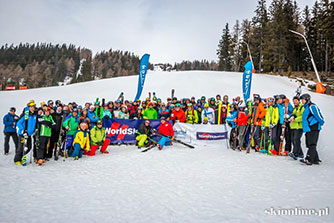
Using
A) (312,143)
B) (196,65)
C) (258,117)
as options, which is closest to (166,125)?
(258,117)

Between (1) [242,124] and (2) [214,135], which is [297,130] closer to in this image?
(1) [242,124]

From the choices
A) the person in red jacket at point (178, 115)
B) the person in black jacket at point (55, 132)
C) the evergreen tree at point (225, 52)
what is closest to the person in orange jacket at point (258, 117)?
the person in red jacket at point (178, 115)

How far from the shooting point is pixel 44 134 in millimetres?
5891

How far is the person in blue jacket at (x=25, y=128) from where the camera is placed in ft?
18.5

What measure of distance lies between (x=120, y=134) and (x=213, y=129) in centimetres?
386

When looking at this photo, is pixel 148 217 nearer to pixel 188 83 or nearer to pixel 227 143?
pixel 227 143

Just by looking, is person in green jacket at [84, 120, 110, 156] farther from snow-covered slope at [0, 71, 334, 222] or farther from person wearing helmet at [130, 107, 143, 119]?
person wearing helmet at [130, 107, 143, 119]

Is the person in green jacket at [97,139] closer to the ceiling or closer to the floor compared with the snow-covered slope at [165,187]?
closer to the ceiling

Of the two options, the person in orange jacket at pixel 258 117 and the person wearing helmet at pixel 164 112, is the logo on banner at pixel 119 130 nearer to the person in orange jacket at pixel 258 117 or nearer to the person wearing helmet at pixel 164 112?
the person wearing helmet at pixel 164 112

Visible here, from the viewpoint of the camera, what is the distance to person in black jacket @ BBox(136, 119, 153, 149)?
7.79 metres

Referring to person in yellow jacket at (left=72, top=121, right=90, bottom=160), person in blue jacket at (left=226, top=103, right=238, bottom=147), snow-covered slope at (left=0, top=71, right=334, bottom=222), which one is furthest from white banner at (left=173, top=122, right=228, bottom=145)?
person in yellow jacket at (left=72, top=121, right=90, bottom=160)

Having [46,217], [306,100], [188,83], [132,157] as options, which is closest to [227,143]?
[306,100]

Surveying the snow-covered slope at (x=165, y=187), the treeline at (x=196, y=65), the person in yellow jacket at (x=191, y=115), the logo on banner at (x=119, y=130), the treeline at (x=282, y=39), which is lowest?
the snow-covered slope at (x=165, y=187)

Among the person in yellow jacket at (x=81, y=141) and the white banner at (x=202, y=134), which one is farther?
the white banner at (x=202, y=134)
